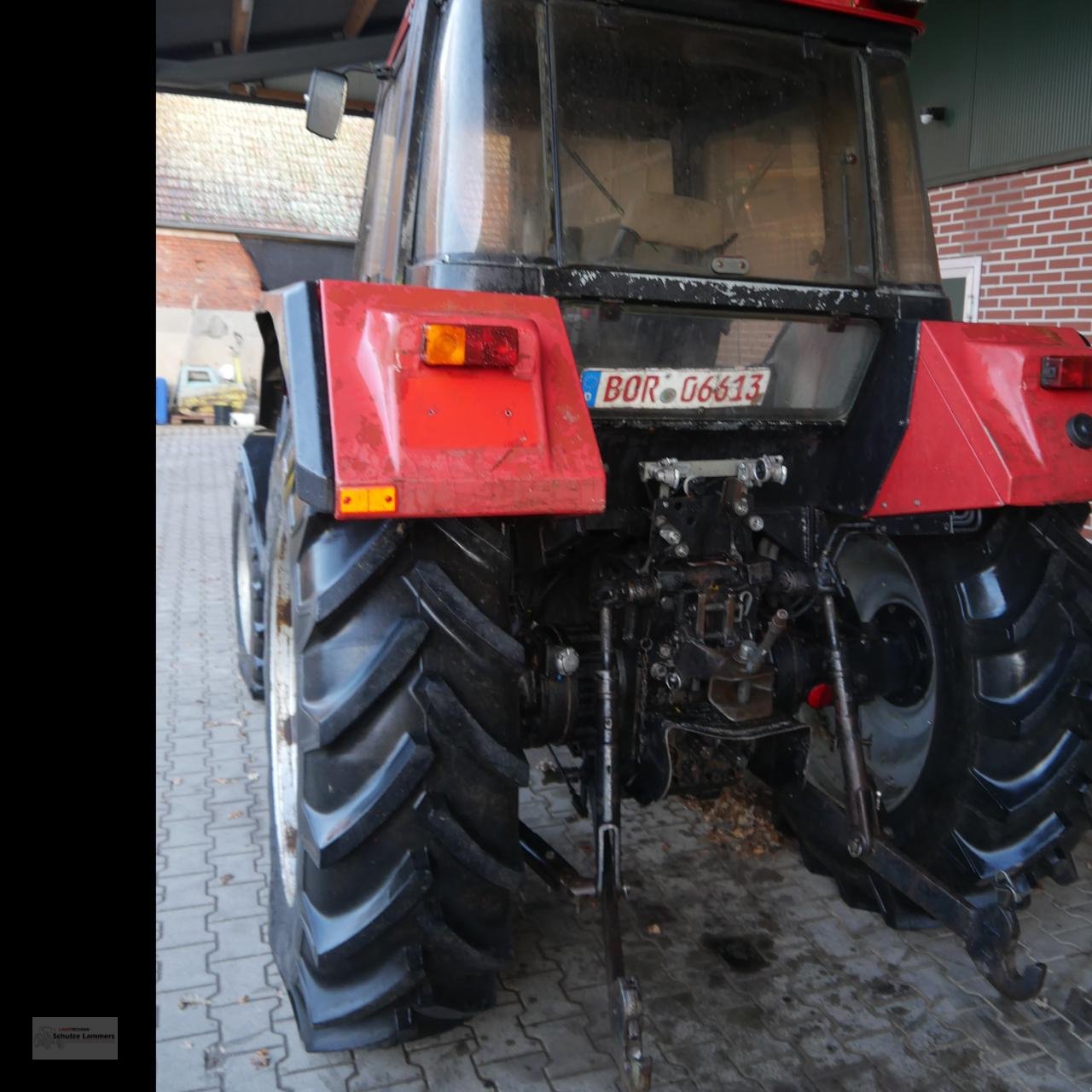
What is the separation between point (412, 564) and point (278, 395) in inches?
76.0

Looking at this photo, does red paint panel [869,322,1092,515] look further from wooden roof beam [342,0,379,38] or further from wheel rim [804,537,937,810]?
wooden roof beam [342,0,379,38]

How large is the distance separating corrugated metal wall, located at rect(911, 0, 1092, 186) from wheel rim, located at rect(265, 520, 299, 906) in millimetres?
5043

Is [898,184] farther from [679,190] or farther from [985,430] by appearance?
[985,430]

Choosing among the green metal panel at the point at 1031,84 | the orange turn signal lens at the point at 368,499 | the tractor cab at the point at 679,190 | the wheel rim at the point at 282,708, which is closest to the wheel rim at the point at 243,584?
the wheel rim at the point at 282,708

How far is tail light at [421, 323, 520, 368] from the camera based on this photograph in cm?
184

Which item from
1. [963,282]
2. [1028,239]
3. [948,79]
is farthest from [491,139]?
[948,79]

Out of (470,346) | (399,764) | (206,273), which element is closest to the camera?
(470,346)

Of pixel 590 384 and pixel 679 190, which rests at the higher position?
pixel 679 190

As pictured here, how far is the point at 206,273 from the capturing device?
18250mm

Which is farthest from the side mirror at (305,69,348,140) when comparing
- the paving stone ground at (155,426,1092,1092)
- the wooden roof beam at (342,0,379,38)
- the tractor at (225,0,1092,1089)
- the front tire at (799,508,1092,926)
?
the wooden roof beam at (342,0,379,38)

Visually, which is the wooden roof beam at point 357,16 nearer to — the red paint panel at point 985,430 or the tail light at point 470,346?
the red paint panel at point 985,430

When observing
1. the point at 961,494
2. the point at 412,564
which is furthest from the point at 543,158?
the point at 961,494

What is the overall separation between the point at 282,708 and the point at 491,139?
1539 millimetres
